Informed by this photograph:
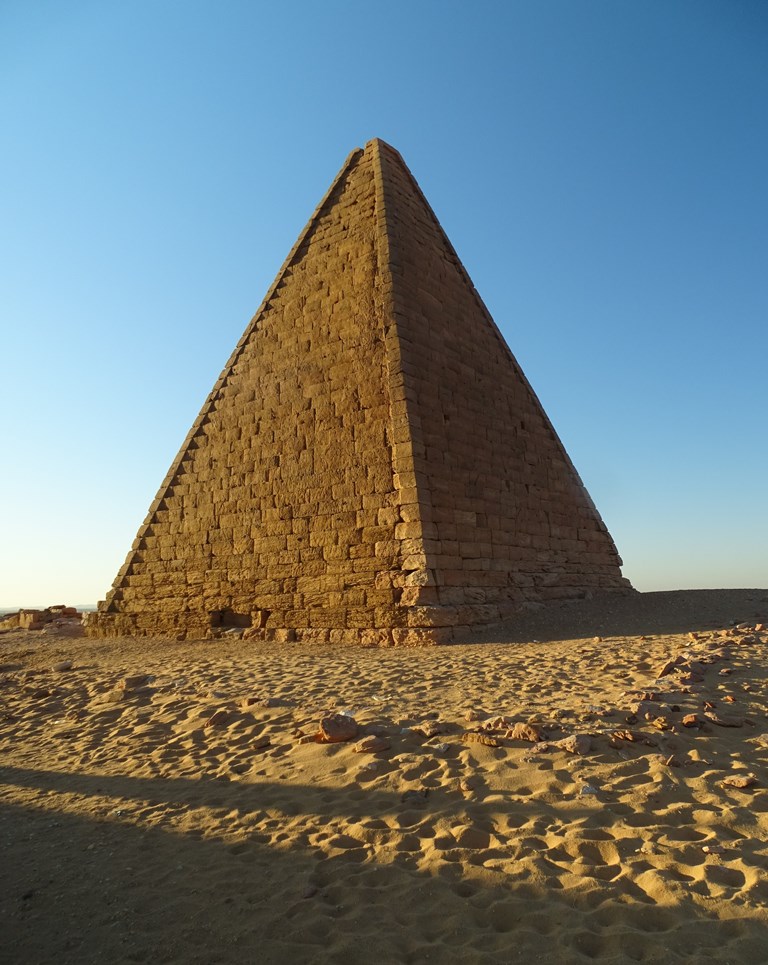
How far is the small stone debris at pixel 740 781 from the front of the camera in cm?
→ 328

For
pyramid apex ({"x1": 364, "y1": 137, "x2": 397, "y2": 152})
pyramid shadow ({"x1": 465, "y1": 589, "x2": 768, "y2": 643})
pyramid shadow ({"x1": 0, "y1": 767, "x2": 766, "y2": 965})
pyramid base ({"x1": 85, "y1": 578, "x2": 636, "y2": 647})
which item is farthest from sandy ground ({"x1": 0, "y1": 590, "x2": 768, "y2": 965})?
pyramid apex ({"x1": 364, "y1": 137, "x2": 397, "y2": 152})

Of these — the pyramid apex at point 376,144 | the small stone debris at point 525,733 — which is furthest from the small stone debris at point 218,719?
the pyramid apex at point 376,144

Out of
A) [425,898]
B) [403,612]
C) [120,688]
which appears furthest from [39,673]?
[425,898]

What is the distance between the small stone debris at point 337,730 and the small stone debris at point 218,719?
1182 millimetres

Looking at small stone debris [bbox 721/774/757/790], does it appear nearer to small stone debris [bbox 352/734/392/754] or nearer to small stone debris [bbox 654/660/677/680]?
small stone debris [bbox 352/734/392/754]

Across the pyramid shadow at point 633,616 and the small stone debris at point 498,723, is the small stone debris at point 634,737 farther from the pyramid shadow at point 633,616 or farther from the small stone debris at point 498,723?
the pyramid shadow at point 633,616

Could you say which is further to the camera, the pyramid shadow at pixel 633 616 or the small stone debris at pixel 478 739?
the pyramid shadow at pixel 633 616

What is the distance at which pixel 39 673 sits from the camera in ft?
28.4

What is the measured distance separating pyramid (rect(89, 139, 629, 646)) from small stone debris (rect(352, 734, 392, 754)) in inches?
159

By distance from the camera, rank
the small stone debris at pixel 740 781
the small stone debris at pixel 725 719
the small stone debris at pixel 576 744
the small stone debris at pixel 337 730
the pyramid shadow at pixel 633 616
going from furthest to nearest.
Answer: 1. the pyramid shadow at pixel 633 616
2. the small stone debris at pixel 337 730
3. the small stone debris at pixel 725 719
4. the small stone debris at pixel 576 744
5. the small stone debris at pixel 740 781

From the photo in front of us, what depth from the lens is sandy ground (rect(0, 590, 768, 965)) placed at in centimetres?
232

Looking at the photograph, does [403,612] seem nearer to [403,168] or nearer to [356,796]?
[356,796]

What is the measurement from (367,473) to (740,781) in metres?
6.69

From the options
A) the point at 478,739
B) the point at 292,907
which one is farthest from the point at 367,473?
the point at 292,907
